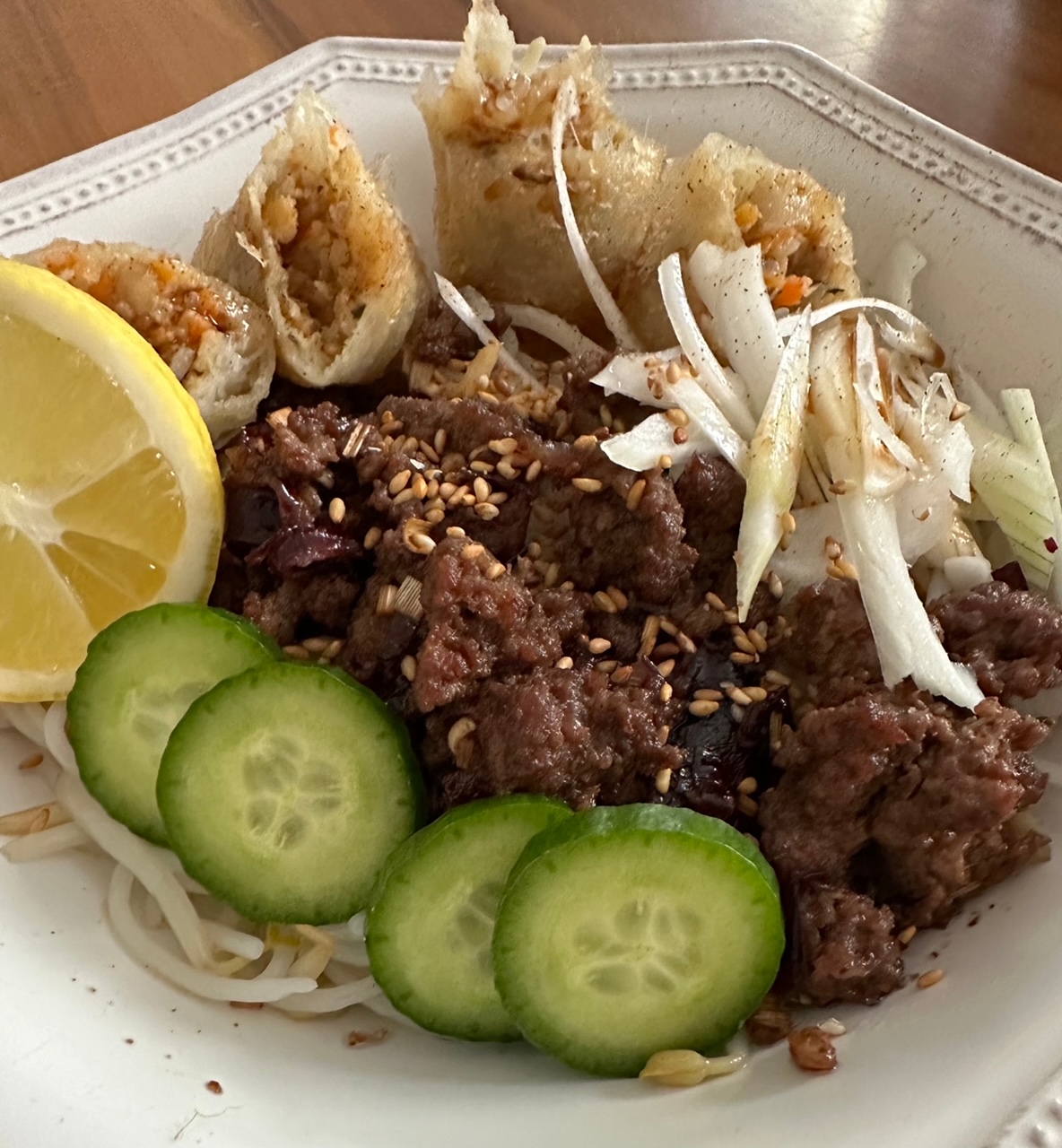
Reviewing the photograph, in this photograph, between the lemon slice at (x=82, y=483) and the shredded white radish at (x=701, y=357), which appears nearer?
the lemon slice at (x=82, y=483)

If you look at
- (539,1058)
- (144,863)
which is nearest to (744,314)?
(539,1058)

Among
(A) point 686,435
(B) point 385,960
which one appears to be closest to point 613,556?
(A) point 686,435

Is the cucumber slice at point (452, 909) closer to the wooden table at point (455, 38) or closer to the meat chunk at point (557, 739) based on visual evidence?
the meat chunk at point (557, 739)

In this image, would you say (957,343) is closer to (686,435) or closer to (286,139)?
(686,435)

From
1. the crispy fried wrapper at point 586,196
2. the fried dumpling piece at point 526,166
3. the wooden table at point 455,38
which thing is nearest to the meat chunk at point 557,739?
the crispy fried wrapper at point 586,196

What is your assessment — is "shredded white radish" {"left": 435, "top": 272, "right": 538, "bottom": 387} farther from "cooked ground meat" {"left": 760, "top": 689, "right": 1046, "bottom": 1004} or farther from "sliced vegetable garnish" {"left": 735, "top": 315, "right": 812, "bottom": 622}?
"cooked ground meat" {"left": 760, "top": 689, "right": 1046, "bottom": 1004}

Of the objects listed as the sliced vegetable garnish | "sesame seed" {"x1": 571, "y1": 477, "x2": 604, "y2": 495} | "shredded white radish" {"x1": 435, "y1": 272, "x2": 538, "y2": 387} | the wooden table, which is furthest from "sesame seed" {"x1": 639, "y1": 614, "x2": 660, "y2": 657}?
the wooden table
